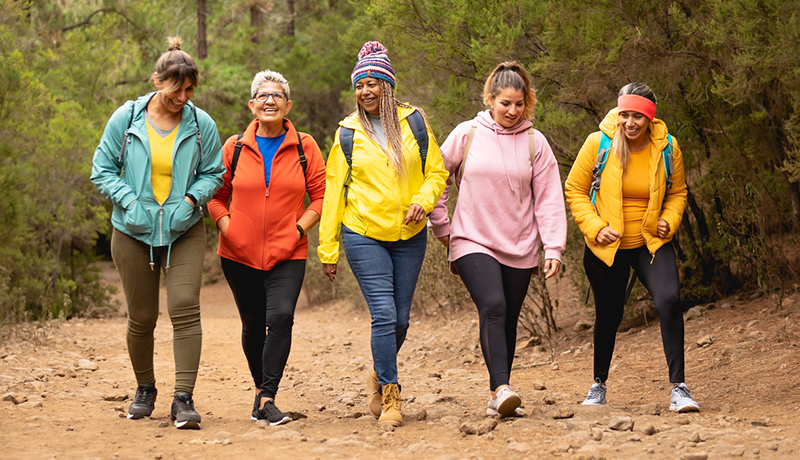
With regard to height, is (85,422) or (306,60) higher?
(306,60)

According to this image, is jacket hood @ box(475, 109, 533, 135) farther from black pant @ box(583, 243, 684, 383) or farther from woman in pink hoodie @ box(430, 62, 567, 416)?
black pant @ box(583, 243, 684, 383)

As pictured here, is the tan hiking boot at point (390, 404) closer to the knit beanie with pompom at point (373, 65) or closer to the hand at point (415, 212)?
the hand at point (415, 212)

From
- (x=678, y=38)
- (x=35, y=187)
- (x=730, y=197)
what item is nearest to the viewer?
(x=678, y=38)

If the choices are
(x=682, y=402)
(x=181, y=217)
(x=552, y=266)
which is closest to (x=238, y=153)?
(x=181, y=217)

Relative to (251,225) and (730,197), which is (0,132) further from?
(730,197)

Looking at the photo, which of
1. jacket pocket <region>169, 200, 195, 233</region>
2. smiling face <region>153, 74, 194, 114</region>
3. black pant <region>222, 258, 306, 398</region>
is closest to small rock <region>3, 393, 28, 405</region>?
black pant <region>222, 258, 306, 398</region>

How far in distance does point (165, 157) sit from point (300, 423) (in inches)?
71.2

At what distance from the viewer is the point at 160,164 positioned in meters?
4.92

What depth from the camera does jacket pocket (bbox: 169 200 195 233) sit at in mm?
4852

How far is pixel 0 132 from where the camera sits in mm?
11430

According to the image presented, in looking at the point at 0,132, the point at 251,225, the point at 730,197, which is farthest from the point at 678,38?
the point at 0,132

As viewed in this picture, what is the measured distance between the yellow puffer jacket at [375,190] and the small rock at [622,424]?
1555 millimetres

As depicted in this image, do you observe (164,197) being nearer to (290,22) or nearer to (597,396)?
(597,396)

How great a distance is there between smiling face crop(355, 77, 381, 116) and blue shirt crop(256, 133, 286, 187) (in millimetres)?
565
